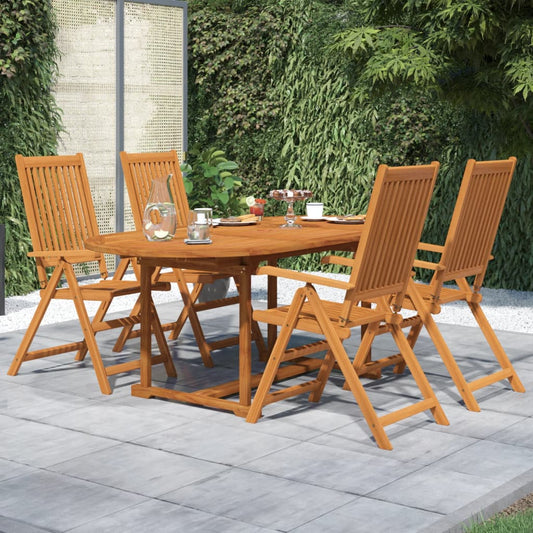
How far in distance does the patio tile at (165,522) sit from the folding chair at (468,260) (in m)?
1.65

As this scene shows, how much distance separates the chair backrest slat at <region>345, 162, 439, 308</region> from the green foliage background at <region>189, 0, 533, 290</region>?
154 inches

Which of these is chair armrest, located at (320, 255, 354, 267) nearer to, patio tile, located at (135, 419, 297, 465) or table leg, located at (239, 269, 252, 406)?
table leg, located at (239, 269, 252, 406)

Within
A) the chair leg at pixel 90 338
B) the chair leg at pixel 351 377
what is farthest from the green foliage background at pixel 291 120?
the chair leg at pixel 351 377

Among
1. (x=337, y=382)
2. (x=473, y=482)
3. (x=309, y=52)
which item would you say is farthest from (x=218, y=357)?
(x=309, y=52)

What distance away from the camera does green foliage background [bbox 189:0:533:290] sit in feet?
29.0

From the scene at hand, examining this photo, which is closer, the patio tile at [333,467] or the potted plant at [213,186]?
the patio tile at [333,467]

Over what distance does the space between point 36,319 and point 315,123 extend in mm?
4758

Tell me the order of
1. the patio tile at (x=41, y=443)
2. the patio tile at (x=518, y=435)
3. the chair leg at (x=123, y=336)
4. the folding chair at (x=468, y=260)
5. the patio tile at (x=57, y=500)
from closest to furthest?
the patio tile at (x=57, y=500)
the patio tile at (x=41, y=443)
the patio tile at (x=518, y=435)
the folding chair at (x=468, y=260)
the chair leg at (x=123, y=336)

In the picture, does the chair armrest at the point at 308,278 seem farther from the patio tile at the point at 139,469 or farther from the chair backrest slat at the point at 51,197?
the chair backrest slat at the point at 51,197

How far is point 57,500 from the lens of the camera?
371 centimetres

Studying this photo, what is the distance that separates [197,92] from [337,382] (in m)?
5.37

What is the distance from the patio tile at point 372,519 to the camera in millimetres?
3432

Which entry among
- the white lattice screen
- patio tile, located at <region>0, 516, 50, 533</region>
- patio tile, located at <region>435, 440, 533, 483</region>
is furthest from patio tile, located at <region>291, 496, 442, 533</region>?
the white lattice screen

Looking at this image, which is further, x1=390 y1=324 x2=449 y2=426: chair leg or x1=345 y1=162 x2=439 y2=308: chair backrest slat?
x1=390 y1=324 x2=449 y2=426: chair leg
